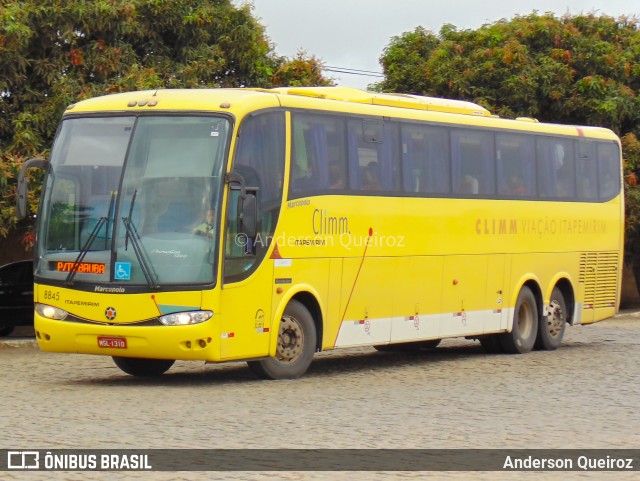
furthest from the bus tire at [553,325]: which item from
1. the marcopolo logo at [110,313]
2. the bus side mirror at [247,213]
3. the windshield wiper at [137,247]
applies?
the marcopolo logo at [110,313]

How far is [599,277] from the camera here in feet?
81.3

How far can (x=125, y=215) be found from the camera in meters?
15.8

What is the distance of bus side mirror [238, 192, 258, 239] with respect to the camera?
15.9m

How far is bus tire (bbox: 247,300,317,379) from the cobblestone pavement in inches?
7.4

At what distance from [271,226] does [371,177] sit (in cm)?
243

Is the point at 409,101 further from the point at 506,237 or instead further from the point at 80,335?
the point at 80,335

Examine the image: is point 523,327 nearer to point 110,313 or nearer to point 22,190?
point 110,313

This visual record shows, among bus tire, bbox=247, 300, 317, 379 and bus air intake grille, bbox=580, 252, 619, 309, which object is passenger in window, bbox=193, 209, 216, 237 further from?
bus air intake grille, bbox=580, 252, 619, 309

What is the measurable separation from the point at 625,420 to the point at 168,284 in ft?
17.2

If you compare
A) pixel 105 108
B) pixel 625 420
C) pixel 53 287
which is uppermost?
pixel 105 108

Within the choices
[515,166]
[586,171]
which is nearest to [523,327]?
[515,166]

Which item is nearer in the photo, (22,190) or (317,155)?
(22,190)

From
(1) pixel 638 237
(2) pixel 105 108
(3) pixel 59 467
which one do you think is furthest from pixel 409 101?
(1) pixel 638 237

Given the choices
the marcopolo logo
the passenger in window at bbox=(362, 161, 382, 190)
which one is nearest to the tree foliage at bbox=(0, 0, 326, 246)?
the passenger in window at bbox=(362, 161, 382, 190)
